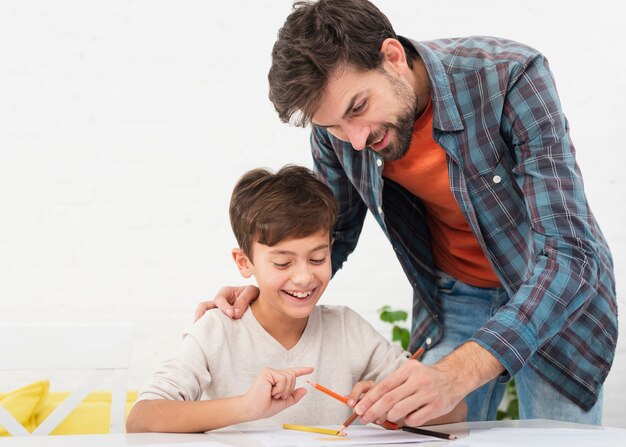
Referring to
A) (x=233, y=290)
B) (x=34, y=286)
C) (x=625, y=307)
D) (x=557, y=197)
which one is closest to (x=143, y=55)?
(x=34, y=286)

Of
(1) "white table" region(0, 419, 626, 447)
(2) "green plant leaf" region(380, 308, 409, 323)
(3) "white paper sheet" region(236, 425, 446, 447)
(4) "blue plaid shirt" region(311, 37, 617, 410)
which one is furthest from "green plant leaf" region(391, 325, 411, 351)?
(3) "white paper sheet" region(236, 425, 446, 447)

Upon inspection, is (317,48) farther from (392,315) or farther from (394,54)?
(392,315)

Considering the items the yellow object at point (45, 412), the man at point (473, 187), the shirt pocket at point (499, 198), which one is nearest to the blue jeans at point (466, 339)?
the man at point (473, 187)

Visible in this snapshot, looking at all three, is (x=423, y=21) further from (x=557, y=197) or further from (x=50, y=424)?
(x=50, y=424)

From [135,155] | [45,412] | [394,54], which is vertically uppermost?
[394,54]

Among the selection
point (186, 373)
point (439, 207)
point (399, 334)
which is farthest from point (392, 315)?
point (186, 373)

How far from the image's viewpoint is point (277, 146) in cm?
291

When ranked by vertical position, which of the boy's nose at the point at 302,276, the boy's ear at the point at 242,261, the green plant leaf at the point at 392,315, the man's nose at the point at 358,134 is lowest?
the green plant leaf at the point at 392,315

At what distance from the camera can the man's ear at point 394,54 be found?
1.44 meters

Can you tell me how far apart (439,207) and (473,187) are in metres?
0.15

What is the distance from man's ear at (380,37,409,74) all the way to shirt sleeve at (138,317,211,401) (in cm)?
60

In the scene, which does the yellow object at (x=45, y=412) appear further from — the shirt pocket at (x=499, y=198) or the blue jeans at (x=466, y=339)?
the shirt pocket at (x=499, y=198)

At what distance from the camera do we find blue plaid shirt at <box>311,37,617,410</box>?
48.3 inches

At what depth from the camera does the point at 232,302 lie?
1529 mm
